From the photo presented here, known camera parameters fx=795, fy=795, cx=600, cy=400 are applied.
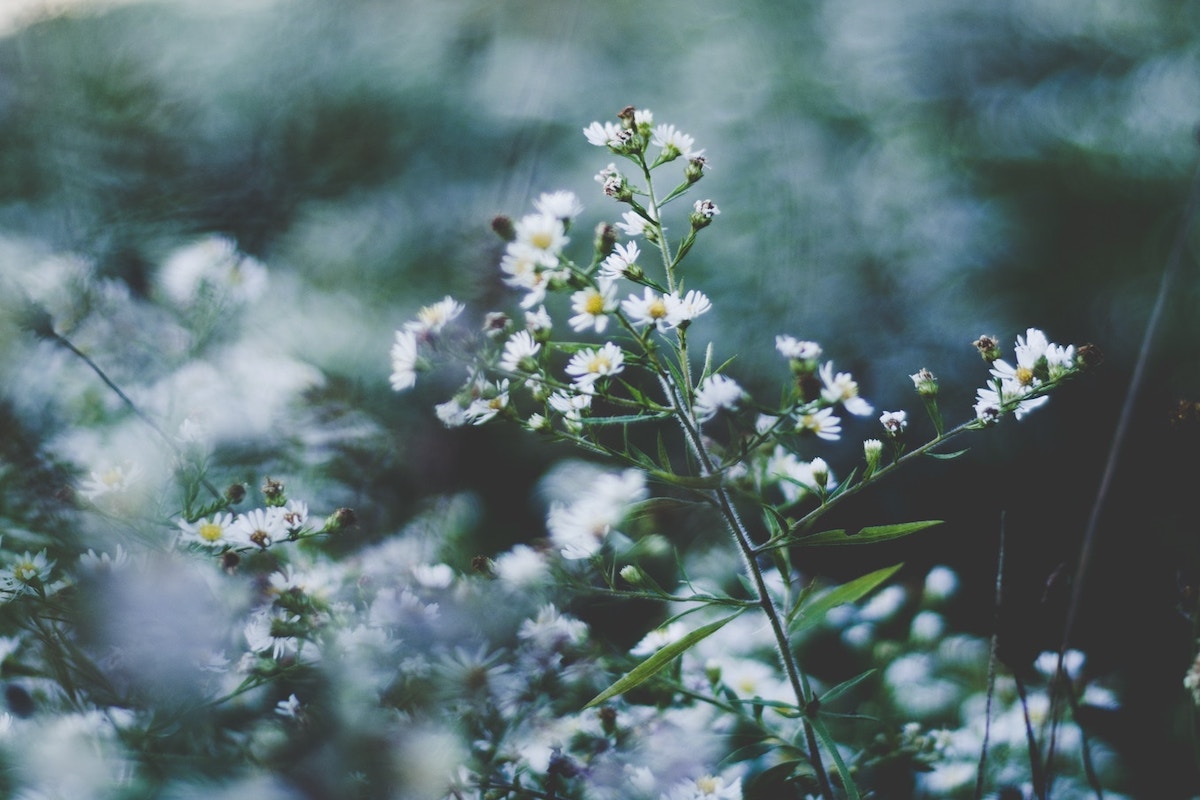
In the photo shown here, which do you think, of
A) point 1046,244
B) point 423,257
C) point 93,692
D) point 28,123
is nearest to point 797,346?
point 93,692

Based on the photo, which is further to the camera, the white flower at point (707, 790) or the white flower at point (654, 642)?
the white flower at point (654, 642)

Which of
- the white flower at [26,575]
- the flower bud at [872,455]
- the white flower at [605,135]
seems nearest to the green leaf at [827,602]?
the flower bud at [872,455]

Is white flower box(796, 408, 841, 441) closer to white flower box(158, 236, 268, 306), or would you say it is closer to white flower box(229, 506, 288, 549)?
white flower box(229, 506, 288, 549)

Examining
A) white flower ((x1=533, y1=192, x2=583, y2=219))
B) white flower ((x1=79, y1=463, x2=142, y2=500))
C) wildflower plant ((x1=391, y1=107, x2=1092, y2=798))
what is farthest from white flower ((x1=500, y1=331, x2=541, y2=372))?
white flower ((x1=79, y1=463, x2=142, y2=500))

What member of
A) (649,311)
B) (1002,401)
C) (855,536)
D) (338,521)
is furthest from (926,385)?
(338,521)

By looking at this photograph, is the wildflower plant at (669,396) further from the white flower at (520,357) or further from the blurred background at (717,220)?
the blurred background at (717,220)
